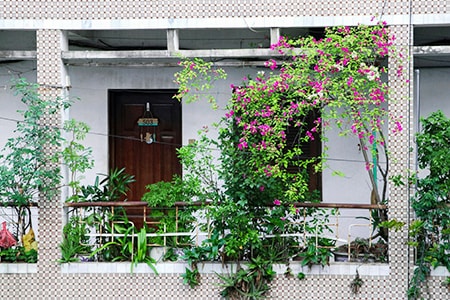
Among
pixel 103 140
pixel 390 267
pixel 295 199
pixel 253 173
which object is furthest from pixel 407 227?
pixel 103 140

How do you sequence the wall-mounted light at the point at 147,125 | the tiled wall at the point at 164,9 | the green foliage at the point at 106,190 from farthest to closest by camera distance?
the wall-mounted light at the point at 147,125 → the green foliage at the point at 106,190 → the tiled wall at the point at 164,9

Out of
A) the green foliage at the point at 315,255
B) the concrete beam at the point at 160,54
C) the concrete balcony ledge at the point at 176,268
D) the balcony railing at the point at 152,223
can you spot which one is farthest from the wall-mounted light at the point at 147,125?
the green foliage at the point at 315,255

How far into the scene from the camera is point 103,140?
10.6m

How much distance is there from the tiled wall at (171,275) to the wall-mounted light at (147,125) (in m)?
2.23

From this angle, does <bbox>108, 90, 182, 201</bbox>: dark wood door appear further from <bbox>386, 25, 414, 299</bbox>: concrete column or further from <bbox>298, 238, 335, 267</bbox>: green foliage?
<bbox>386, 25, 414, 299</bbox>: concrete column

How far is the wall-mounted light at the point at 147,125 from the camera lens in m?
10.8

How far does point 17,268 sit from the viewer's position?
28.7ft

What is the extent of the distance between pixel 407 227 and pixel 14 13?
5.04 metres

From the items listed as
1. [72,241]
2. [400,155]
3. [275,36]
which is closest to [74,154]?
[72,241]

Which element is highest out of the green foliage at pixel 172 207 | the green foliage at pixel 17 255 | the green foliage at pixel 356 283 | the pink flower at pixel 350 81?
the pink flower at pixel 350 81

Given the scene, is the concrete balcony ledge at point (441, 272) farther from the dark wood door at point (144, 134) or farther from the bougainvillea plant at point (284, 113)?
the dark wood door at point (144, 134)

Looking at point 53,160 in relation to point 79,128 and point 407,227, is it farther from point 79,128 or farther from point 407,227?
point 407,227

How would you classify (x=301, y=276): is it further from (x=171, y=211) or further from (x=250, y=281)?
(x=171, y=211)

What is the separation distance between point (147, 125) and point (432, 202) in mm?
4319
